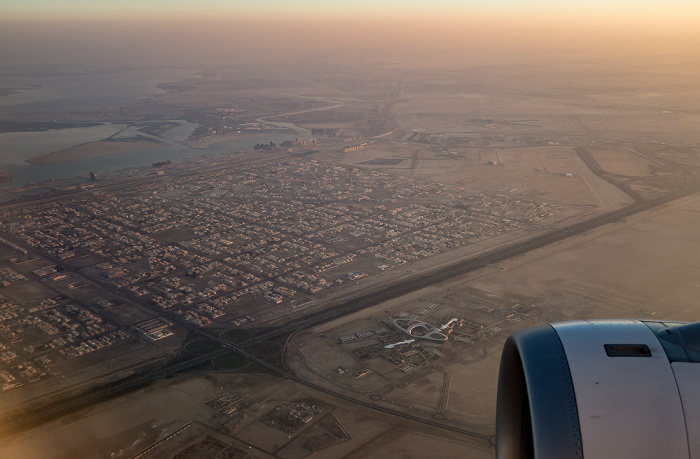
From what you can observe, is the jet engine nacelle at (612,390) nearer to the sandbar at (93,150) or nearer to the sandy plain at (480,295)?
the sandy plain at (480,295)

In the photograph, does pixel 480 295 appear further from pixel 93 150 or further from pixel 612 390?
pixel 93 150

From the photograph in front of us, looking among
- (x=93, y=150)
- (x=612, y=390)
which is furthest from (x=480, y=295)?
(x=93, y=150)

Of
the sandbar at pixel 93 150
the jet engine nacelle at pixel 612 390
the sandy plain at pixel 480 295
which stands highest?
the jet engine nacelle at pixel 612 390

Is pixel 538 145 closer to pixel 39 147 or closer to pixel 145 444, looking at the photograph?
pixel 39 147

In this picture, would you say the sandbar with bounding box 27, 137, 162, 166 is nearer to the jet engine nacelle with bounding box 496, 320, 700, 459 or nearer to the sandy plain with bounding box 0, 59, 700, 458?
the sandy plain with bounding box 0, 59, 700, 458

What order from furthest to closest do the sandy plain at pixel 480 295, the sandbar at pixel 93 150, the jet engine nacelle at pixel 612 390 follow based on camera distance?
the sandbar at pixel 93 150
the sandy plain at pixel 480 295
the jet engine nacelle at pixel 612 390

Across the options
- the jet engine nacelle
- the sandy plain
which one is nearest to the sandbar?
the sandy plain

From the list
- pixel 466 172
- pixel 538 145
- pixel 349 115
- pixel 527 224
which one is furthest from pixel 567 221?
pixel 349 115

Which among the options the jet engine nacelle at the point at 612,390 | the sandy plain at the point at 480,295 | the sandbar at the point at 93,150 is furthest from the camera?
the sandbar at the point at 93,150

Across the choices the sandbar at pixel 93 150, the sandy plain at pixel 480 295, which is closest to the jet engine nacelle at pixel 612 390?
the sandy plain at pixel 480 295
